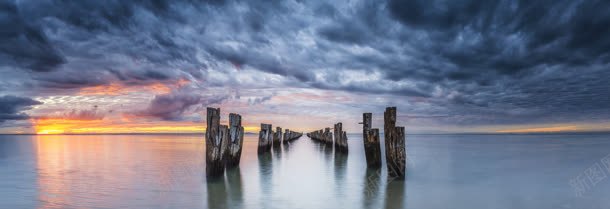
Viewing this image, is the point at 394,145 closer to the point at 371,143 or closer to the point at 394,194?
the point at 394,194

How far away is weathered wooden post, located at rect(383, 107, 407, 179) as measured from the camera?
31.1 feet

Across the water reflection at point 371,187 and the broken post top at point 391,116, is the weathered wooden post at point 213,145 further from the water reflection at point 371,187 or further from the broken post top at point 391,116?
the broken post top at point 391,116

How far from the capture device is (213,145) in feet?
29.4

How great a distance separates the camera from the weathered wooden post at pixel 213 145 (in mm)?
8789

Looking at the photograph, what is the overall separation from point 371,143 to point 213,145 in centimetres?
576

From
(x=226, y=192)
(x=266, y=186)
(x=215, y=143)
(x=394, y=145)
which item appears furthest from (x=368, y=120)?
(x=226, y=192)

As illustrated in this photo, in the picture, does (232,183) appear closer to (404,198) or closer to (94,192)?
(94,192)

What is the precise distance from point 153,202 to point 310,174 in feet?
17.8

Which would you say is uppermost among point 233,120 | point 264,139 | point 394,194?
point 233,120

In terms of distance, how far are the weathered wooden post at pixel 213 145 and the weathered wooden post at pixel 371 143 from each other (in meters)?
5.23

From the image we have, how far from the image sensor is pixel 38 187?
351 inches

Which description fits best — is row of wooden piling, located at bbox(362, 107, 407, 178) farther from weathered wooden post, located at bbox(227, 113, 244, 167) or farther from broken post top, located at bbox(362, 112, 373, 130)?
weathered wooden post, located at bbox(227, 113, 244, 167)

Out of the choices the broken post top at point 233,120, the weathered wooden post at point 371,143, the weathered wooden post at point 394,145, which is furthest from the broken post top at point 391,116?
the broken post top at point 233,120

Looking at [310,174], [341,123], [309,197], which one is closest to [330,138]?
[341,123]
